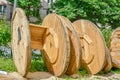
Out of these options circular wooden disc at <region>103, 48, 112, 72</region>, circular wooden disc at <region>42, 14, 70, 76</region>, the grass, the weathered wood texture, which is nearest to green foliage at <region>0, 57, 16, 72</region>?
the grass

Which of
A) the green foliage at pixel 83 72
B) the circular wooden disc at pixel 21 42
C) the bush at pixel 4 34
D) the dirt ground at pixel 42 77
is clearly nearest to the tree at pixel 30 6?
the bush at pixel 4 34

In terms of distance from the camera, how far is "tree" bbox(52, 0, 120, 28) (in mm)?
25922

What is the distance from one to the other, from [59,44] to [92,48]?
1304mm

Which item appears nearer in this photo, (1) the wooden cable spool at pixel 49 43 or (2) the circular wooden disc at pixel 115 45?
(1) the wooden cable spool at pixel 49 43

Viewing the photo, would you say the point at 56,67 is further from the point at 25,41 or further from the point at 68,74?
the point at 25,41

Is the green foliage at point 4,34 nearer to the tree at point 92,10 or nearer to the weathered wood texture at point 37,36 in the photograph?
the weathered wood texture at point 37,36

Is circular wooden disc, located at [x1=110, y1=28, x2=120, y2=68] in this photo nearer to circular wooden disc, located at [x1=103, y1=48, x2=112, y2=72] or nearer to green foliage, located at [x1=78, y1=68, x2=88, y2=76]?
circular wooden disc, located at [x1=103, y1=48, x2=112, y2=72]

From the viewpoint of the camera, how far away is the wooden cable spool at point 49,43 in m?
6.06

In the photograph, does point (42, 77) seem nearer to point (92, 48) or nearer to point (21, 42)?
point (21, 42)

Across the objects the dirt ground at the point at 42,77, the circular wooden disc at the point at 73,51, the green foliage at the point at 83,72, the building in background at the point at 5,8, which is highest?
the circular wooden disc at the point at 73,51

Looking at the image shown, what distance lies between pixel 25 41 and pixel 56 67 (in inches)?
47.0

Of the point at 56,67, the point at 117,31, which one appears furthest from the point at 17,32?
the point at 117,31

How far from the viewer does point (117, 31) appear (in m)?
9.57

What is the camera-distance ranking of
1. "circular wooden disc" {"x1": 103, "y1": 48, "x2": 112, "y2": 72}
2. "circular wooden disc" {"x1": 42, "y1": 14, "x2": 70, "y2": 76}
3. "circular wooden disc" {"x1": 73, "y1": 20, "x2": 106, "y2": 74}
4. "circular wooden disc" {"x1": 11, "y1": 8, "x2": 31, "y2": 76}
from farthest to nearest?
"circular wooden disc" {"x1": 103, "y1": 48, "x2": 112, "y2": 72}
"circular wooden disc" {"x1": 73, "y1": 20, "x2": 106, "y2": 74}
"circular wooden disc" {"x1": 42, "y1": 14, "x2": 70, "y2": 76}
"circular wooden disc" {"x1": 11, "y1": 8, "x2": 31, "y2": 76}
